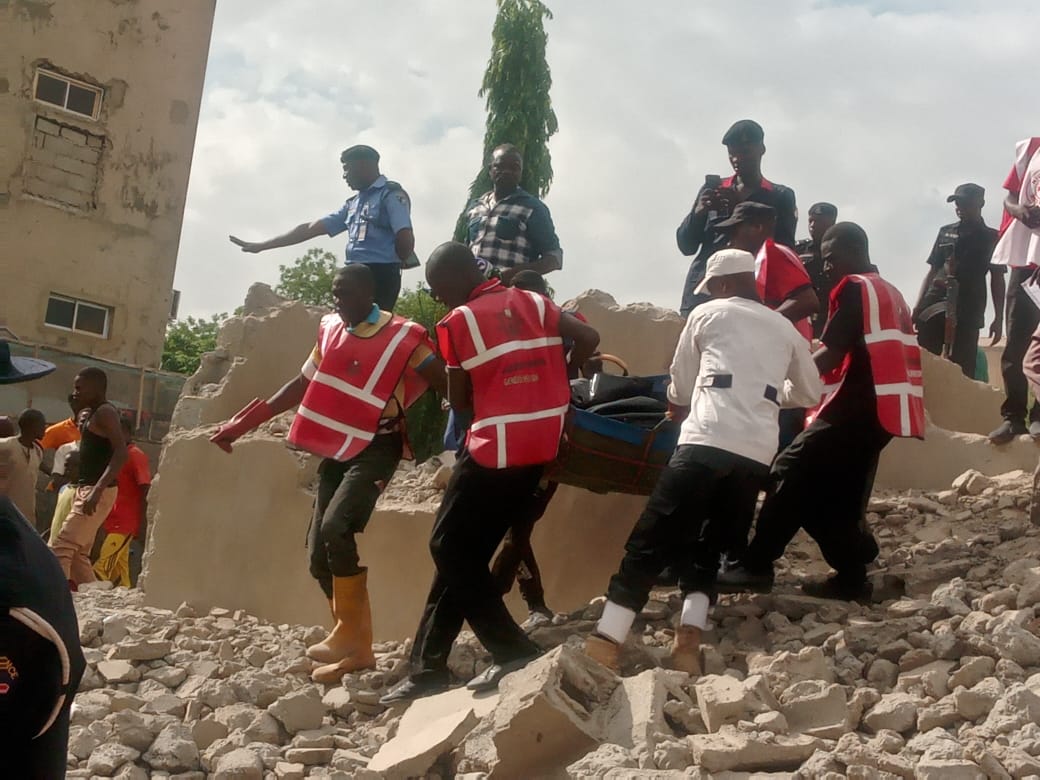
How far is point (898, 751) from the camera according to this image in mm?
3547

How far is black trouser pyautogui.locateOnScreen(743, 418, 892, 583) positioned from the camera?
187 inches

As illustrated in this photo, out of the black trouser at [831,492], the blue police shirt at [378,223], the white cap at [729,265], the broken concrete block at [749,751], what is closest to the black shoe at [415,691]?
the broken concrete block at [749,751]

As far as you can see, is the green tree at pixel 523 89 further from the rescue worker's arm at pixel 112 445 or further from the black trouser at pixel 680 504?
the black trouser at pixel 680 504

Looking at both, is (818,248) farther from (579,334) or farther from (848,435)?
(579,334)

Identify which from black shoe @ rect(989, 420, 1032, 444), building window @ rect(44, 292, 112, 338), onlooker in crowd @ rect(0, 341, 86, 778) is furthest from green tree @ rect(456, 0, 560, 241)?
onlooker in crowd @ rect(0, 341, 86, 778)

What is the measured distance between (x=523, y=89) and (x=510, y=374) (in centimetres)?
1444

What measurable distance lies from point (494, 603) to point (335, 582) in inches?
35.5

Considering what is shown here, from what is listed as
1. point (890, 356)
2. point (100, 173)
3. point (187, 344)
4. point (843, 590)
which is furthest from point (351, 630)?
point (187, 344)

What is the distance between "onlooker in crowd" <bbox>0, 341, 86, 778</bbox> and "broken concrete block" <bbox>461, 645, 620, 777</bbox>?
170 cm

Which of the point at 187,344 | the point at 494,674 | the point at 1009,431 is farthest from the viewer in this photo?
the point at 187,344

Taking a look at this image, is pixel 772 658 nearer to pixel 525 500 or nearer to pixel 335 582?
pixel 525 500

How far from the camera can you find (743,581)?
4.86m

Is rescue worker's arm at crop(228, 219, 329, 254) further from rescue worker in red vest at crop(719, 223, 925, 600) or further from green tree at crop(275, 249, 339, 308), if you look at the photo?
green tree at crop(275, 249, 339, 308)

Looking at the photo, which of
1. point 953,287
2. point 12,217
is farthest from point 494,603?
point 12,217
